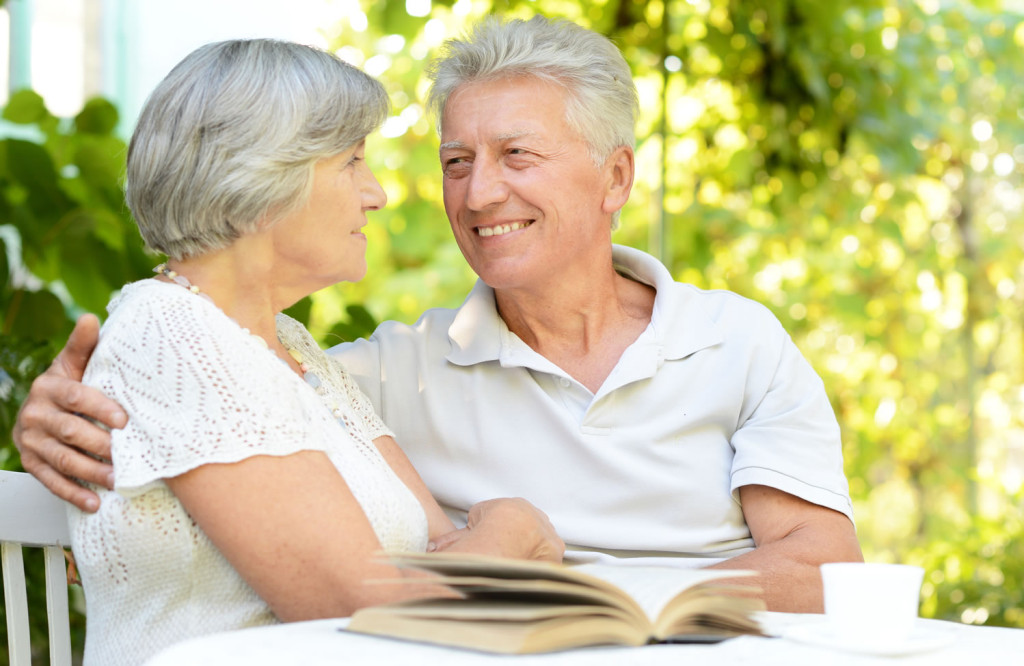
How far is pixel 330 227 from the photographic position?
1683 millimetres

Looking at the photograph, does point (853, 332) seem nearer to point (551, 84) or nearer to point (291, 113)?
point (551, 84)

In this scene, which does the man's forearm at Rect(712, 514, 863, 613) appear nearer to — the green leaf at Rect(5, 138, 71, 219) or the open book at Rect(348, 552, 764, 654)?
the open book at Rect(348, 552, 764, 654)

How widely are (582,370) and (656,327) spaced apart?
0.17 m

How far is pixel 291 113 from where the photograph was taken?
5.11ft

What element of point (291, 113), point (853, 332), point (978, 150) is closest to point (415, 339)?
point (291, 113)

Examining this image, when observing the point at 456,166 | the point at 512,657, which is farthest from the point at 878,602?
the point at 456,166

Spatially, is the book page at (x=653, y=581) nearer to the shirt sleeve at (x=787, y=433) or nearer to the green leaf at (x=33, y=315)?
the shirt sleeve at (x=787, y=433)

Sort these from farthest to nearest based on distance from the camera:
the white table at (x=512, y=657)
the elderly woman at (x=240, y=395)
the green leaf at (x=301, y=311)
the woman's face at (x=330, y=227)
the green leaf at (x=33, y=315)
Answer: the green leaf at (x=33, y=315) < the green leaf at (x=301, y=311) < the woman's face at (x=330, y=227) < the elderly woman at (x=240, y=395) < the white table at (x=512, y=657)

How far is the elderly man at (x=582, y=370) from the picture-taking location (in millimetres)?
2016

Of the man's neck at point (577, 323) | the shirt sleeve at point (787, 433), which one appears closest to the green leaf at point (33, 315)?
the man's neck at point (577, 323)

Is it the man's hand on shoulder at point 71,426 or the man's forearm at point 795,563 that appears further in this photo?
the man's forearm at point 795,563

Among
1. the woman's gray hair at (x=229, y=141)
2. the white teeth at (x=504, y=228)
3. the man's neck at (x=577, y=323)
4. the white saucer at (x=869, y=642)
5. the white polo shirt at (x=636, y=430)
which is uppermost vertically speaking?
the woman's gray hair at (x=229, y=141)

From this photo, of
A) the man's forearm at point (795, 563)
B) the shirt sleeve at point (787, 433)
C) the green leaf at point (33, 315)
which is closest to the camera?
the man's forearm at point (795, 563)

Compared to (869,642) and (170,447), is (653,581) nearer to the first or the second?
(869,642)
